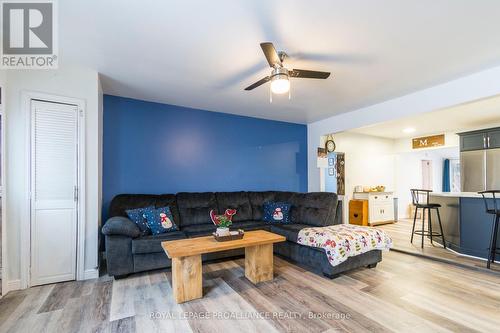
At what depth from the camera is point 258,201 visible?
4531mm

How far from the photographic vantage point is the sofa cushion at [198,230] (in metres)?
3.32

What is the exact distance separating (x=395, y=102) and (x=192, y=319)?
3931mm

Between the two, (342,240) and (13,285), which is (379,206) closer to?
(342,240)

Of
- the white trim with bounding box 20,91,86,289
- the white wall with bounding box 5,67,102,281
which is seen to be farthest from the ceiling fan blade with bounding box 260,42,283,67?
the white trim with bounding box 20,91,86,289

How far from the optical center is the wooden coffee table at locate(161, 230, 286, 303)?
2348 millimetres

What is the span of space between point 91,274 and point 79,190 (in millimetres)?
1001

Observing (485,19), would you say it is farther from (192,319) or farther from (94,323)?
(94,323)

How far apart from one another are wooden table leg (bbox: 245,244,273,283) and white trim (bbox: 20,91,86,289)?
193cm

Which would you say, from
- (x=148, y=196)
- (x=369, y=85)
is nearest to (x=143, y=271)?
(x=148, y=196)

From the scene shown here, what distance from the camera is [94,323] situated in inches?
79.4

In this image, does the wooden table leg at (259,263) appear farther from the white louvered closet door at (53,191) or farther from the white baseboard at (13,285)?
the white baseboard at (13,285)

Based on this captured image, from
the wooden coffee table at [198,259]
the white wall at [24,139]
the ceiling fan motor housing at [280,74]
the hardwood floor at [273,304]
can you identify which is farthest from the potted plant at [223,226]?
the ceiling fan motor housing at [280,74]

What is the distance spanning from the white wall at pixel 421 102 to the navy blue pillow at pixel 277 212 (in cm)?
144

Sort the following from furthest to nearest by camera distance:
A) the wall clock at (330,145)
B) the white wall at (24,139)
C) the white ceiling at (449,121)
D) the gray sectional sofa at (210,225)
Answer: the wall clock at (330,145) → the white ceiling at (449,121) → the gray sectional sofa at (210,225) → the white wall at (24,139)
